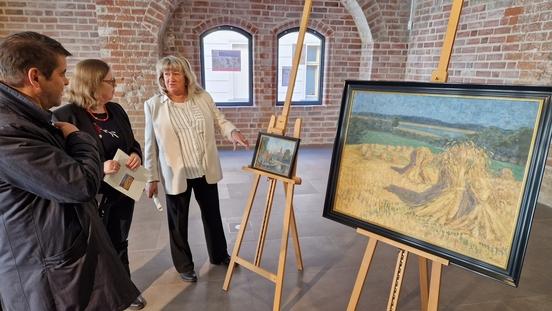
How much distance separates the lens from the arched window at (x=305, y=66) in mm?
6219

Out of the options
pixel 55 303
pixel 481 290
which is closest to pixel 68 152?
pixel 55 303

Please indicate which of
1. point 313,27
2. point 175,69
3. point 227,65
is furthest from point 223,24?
point 175,69

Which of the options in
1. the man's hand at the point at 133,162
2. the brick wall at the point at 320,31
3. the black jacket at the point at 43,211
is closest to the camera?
the black jacket at the point at 43,211

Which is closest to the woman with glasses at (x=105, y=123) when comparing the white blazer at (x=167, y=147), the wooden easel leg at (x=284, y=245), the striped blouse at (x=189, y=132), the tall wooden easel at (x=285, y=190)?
the white blazer at (x=167, y=147)

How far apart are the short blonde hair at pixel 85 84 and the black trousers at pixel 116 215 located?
1.70 feet

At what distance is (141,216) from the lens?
356 cm

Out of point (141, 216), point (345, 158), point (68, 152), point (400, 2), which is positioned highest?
point (400, 2)

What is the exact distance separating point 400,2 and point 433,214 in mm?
4952

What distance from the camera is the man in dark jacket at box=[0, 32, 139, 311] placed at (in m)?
1.10

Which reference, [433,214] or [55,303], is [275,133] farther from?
[55,303]

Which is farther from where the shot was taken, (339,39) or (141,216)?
(339,39)

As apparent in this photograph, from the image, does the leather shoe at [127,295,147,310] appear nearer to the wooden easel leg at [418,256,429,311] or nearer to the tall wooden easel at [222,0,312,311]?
the tall wooden easel at [222,0,312,311]

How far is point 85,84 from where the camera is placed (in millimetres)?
1835

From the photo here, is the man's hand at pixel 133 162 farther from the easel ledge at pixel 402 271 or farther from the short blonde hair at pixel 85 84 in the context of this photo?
the easel ledge at pixel 402 271
